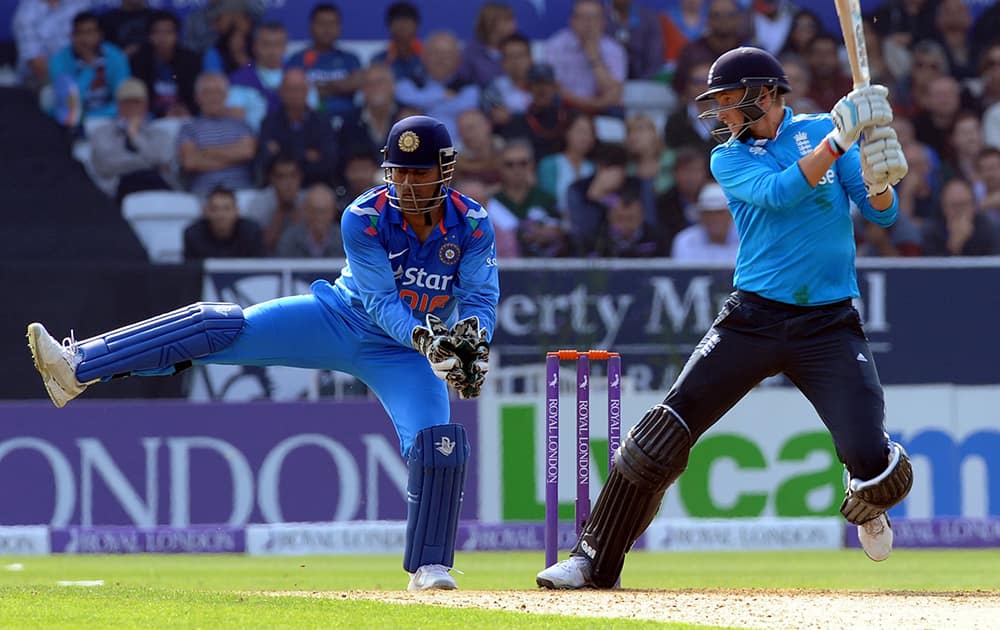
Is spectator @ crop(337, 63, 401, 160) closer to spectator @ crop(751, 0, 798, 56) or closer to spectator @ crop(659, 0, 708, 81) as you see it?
spectator @ crop(659, 0, 708, 81)

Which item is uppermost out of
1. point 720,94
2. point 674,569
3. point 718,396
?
point 720,94

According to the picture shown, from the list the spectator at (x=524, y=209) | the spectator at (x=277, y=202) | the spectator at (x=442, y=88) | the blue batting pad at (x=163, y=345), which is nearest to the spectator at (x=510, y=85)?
the spectator at (x=442, y=88)

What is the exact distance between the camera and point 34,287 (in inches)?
407

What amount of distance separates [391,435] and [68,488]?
1.90 metres

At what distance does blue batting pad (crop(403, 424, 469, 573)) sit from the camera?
5.80m

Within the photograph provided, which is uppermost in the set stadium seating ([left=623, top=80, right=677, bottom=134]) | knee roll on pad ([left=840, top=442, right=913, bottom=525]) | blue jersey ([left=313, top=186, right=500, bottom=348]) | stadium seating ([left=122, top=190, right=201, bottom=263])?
stadium seating ([left=623, top=80, right=677, bottom=134])

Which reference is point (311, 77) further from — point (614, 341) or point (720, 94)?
point (720, 94)

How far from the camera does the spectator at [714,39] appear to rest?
41.9ft

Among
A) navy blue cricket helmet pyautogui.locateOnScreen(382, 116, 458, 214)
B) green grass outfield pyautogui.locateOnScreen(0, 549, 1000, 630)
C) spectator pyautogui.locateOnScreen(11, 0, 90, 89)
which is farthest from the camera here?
spectator pyautogui.locateOnScreen(11, 0, 90, 89)

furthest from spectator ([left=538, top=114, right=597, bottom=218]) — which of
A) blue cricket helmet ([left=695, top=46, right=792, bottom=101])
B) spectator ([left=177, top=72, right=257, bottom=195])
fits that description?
blue cricket helmet ([left=695, top=46, right=792, bottom=101])

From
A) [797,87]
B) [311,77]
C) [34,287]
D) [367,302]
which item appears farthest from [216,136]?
[367,302]

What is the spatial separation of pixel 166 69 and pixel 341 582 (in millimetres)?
5665

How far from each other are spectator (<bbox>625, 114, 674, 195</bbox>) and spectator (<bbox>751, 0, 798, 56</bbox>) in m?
1.21

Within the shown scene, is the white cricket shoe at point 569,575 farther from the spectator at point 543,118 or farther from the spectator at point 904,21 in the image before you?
the spectator at point 904,21
